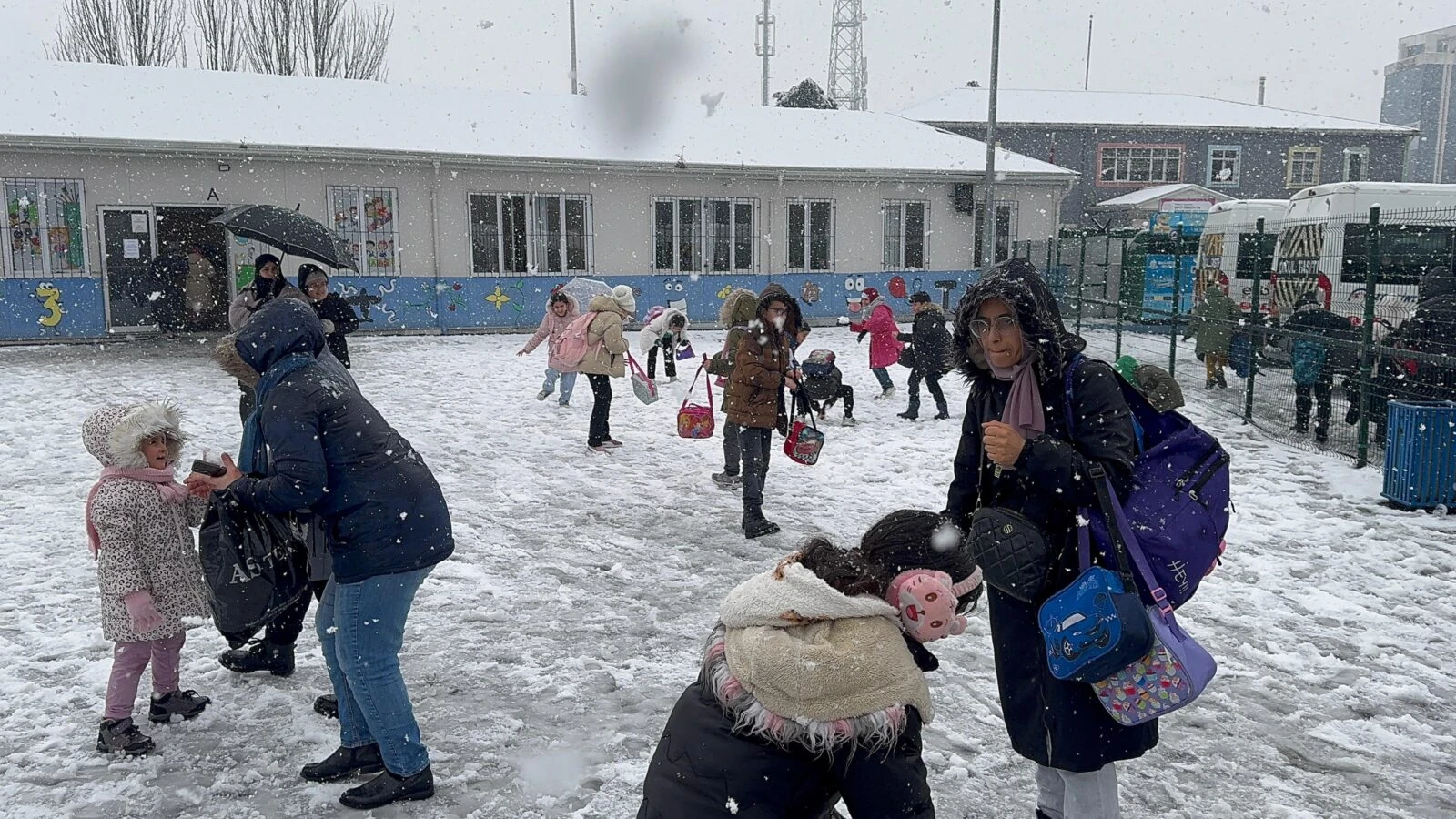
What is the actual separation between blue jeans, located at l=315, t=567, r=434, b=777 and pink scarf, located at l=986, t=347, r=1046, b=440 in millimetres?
2049

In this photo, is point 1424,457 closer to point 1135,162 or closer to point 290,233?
point 290,233

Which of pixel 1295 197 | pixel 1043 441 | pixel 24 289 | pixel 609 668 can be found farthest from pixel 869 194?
pixel 1043 441

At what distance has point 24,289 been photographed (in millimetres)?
18016

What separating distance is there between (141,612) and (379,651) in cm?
119

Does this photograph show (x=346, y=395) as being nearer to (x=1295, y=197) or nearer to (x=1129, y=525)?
(x=1129, y=525)

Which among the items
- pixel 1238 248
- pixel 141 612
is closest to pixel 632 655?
pixel 141 612

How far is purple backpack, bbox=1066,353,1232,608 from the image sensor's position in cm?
268

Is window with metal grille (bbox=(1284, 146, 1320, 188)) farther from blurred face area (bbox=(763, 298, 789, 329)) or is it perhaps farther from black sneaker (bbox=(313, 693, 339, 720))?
black sneaker (bbox=(313, 693, 339, 720))

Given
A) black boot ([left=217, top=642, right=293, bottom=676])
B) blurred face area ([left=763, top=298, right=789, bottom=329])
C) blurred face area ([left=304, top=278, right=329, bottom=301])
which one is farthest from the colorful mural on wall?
black boot ([left=217, top=642, right=293, bottom=676])

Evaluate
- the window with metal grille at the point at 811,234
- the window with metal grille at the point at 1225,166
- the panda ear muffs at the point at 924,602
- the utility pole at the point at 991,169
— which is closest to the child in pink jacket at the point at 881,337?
the window with metal grille at the point at 811,234

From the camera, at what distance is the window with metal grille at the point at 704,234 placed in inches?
885

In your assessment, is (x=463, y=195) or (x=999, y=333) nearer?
(x=999, y=333)

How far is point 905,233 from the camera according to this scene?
2441 cm

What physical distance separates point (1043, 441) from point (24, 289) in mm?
20196
